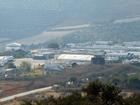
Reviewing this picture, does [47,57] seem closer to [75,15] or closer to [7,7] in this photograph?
[75,15]

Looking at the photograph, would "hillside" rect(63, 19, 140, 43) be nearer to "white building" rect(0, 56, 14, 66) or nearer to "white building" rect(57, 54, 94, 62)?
"white building" rect(57, 54, 94, 62)

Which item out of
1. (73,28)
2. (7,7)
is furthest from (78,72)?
(7,7)

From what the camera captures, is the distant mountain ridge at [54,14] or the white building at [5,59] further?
the distant mountain ridge at [54,14]

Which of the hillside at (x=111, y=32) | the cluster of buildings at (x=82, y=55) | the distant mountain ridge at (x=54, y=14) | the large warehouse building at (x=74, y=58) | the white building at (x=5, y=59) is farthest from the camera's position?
the distant mountain ridge at (x=54, y=14)

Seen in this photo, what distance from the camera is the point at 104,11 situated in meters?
90.8

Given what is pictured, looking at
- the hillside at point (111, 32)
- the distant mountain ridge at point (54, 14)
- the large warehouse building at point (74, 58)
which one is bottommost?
the large warehouse building at point (74, 58)

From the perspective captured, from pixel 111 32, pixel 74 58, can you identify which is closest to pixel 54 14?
pixel 111 32

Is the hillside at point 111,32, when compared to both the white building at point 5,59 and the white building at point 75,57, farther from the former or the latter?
the white building at point 5,59

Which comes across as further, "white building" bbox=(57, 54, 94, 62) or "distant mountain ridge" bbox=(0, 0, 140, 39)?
"distant mountain ridge" bbox=(0, 0, 140, 39)

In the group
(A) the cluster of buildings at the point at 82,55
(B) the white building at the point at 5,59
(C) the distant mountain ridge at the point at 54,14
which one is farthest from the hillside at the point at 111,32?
(B) the white building at the point at 5,59

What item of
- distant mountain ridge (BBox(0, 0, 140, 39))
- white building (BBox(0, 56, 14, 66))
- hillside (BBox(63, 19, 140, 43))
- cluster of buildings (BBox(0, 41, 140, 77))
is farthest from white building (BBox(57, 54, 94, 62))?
distant mountain ridge (BBox(0, 0, 140, 39))

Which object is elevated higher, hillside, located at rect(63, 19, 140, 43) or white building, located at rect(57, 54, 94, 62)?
hillside, located at rect(63, 19, 140, 43)

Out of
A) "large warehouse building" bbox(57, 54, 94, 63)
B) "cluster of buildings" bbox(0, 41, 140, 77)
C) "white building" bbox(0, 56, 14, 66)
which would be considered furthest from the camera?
"large warehouse building" bbox(57, 54, 94, 63)

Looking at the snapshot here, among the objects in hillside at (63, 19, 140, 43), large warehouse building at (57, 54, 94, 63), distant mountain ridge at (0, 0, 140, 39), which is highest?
distant mountain ridge at (0, 0, 140, 39)
